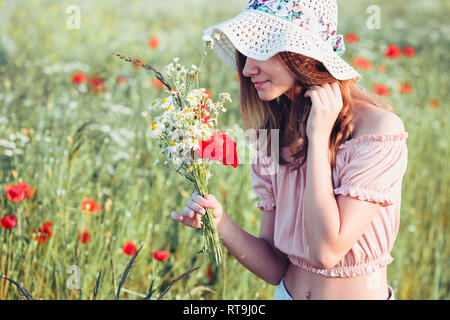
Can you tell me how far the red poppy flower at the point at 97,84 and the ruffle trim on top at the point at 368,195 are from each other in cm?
236

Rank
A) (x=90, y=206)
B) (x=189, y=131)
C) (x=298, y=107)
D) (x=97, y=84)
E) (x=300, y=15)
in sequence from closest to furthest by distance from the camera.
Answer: (x=189, y=131) < (x=300, y=15) < (x=298, y=107) < (x=90, y=206) < (x=97, y=84)

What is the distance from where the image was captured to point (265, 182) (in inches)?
70.1

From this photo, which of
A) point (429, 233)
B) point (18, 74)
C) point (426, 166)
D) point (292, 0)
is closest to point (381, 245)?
point (292, 0)

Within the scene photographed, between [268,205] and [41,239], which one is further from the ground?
[268,205]

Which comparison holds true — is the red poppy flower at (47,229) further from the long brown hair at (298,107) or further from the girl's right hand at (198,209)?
the long brown hair at (298,107)

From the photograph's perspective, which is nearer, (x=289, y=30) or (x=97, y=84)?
(x=289, y=30)

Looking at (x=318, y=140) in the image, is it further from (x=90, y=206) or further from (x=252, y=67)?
(x=90, y=206)

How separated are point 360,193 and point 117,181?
5.55 ft

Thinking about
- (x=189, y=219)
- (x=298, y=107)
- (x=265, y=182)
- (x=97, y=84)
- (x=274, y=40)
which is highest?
(x=97, y=84)

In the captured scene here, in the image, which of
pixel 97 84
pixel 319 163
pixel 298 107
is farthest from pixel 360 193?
pixel 97 84

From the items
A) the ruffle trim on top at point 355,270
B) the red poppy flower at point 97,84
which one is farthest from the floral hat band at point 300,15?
the red poppy flower at point 97,84

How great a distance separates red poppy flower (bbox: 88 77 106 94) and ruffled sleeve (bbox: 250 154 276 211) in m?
1.92

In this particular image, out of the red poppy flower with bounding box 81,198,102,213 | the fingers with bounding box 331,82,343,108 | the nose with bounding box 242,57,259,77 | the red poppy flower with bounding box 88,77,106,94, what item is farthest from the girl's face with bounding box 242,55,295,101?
the red poppy flower with bounding box 88,77,106,94

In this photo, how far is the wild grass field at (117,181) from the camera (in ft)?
7.17
